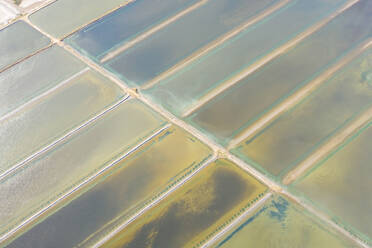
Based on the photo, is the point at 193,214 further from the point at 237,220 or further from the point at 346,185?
the point at 346,185

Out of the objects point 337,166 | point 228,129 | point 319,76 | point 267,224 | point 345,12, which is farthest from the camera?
point 345,12

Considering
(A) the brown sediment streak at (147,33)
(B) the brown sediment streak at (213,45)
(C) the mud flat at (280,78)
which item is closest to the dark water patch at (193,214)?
(C) the mud flat at (280,78)

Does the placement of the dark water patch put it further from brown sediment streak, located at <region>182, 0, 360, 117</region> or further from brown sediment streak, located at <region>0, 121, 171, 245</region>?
brown sediment streak, located at <region>182, 0, 360, 117</region>

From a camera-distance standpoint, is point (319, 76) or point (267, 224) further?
point (319, 76)

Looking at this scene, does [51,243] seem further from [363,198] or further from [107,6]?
[107,6]

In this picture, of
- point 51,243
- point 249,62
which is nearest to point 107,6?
point 249,62
